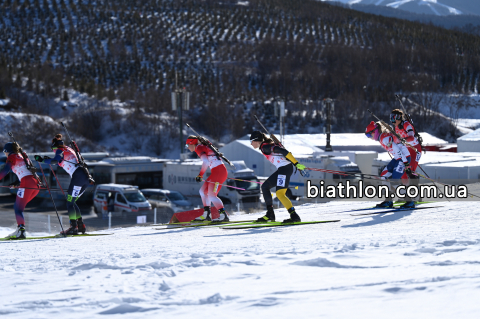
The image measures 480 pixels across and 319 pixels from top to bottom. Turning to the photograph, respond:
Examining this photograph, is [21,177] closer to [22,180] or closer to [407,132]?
[22,180]

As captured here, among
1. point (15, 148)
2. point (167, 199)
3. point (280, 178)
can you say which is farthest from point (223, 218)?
point (167, 199)

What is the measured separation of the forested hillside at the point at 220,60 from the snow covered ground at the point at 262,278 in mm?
58831

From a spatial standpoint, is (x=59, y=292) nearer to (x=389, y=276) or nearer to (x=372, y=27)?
(x=389, y=276)

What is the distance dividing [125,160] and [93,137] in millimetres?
36785

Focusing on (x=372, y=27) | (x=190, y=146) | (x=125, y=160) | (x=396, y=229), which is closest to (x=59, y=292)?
(x=396, y=229)

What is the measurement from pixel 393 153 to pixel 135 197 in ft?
52.9

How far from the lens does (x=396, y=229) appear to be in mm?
7281

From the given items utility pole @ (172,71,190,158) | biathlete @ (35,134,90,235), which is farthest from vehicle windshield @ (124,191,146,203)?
biathlete @ (35,134,90,235)

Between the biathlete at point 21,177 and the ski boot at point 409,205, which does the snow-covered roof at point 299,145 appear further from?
the biathlete at point 21,177

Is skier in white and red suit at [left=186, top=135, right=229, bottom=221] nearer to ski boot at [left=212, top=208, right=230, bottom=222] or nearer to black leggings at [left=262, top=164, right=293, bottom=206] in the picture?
ski boot at [left=212, top=208, right=230, bottom=222]

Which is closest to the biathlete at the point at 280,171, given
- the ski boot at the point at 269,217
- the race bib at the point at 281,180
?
the race bib at the point at 281,180

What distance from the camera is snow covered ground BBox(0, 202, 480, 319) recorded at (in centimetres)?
359

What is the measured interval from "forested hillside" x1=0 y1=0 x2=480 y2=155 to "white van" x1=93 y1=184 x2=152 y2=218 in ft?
129

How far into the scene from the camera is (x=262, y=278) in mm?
4375
